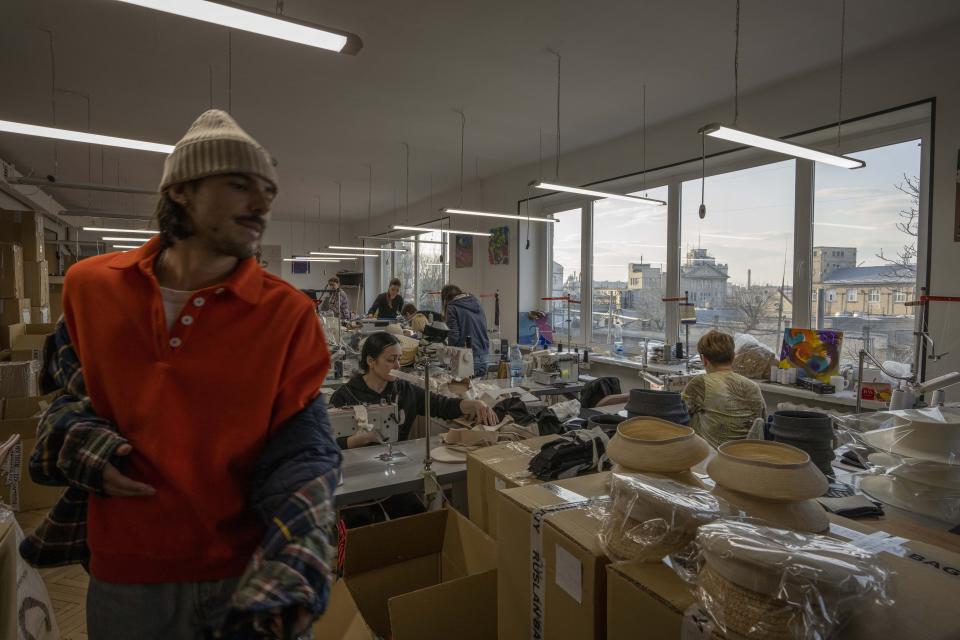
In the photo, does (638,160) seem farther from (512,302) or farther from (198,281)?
(198,281)

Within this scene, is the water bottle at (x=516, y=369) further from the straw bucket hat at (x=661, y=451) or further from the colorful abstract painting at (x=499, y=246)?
the straw bucket hat at (x=661, y=451)

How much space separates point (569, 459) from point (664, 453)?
1.90 feet

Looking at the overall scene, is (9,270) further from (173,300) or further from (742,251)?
(742,251)

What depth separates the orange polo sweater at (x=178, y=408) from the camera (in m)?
0.86

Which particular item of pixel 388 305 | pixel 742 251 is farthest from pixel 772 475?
pixel 388 305

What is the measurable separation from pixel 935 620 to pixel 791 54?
4009 mm

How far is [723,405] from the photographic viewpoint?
2.72 meters

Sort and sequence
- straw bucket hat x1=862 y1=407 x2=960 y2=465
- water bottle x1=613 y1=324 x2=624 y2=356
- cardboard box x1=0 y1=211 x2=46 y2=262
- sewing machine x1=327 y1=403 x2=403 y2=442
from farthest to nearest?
water bottle x1=613 y1=324 x2=624 y2=356 < cardboard box x1=0 y1=211 x2=46 y2=262 < sewing machine x1=327 y1=403 x2=403 y2=442 < straw bucket hat x1=862 y1=407 x2=960 y2=465

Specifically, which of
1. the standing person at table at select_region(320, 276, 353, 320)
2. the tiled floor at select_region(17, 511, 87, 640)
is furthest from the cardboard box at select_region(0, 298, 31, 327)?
the tiled floor at select_region(17, 511, 87, 640)

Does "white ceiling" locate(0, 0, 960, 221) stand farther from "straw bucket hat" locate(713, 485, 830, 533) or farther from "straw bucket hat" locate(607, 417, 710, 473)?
"straw bucket hat" locate(713, 485, 830, 533)

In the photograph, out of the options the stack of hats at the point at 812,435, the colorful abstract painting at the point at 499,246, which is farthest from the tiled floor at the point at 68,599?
the colorful abstract painting at the point at 499,246

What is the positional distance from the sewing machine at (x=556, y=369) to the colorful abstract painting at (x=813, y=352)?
1.65 meters

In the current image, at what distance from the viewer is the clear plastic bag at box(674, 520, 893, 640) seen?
0.70 meters

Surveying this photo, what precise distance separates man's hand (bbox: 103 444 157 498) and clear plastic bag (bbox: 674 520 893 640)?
35.3 inches
